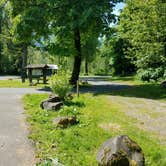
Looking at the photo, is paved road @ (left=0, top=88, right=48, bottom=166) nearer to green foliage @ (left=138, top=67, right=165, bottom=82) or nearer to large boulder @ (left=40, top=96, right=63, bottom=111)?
large boulder @ (left=40, top=96, right=63, bottom=111)

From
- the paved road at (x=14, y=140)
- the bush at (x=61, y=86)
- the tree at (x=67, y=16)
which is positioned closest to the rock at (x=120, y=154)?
the paved road at (x=14, y=140)

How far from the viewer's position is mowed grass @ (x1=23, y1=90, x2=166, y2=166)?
26.5ft

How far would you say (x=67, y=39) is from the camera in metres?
29.9

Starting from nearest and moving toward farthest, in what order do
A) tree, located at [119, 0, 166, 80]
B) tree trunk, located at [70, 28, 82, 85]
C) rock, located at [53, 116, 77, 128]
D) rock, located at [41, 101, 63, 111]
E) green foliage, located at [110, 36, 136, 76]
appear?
rock, located at [53, 116, 77, 128]
rock, located at [41, 101, 63, 111]
tree, located at [119, 0, 166, 80]
tree trunk, located at [70, 28, 82, 85]
green foliage, located at [110, 36, 136, 76]

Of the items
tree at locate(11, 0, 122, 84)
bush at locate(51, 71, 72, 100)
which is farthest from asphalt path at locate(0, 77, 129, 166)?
tree at locate(11, 0, 122, 84)

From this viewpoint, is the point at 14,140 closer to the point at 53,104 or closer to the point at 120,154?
the point at 120,154

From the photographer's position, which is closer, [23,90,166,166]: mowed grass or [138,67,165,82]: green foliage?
[23,90,166,166]: mowed grass

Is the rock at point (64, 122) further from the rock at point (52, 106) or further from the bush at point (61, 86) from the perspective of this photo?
the bush at point (61, 86)

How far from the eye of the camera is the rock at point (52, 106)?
576 inches

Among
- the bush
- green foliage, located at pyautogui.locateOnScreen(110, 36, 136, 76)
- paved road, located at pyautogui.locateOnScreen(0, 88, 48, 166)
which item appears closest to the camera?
paved road, located at pyautogui.locateOnScreen(0, 88, 48, 166)

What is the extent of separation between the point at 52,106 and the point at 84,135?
460 centimetres

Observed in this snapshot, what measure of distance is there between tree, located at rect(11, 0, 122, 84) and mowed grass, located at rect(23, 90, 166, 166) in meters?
12.1

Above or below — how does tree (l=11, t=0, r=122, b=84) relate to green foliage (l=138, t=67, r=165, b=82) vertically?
above

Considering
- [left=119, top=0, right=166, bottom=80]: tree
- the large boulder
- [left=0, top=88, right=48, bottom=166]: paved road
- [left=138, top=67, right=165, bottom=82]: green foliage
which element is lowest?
[left=0, top=88, right=48, bottom=166]: paved road
